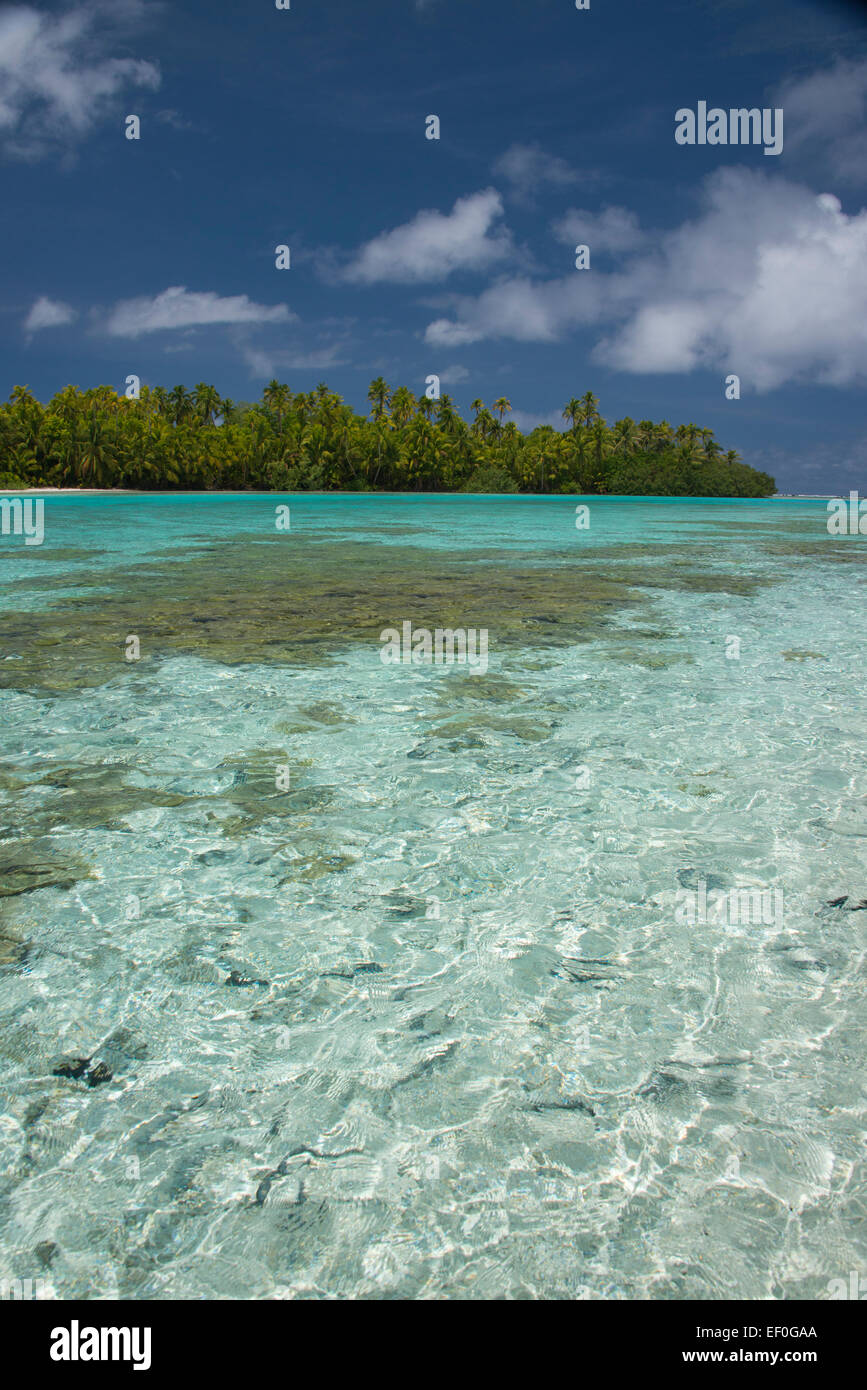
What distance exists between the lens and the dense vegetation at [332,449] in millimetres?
66562

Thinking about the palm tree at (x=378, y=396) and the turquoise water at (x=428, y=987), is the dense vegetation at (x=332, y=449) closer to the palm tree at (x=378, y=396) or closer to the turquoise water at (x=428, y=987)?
the palm tree at (x=378, y=396)

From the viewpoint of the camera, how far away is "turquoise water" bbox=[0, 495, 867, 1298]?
197 centimetres

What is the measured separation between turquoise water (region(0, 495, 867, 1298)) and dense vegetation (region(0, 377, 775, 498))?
6662 centimetres

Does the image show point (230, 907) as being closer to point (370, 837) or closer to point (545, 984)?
point (370, 837)

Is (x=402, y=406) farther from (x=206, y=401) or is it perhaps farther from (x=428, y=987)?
(x=428, y=987)

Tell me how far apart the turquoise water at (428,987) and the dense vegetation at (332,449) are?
219 feet

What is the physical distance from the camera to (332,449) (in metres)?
77.2

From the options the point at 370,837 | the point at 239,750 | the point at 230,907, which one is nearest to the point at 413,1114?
the point at 230,907

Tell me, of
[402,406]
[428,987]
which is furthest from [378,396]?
[428,987]

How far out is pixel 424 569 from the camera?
15.4 m

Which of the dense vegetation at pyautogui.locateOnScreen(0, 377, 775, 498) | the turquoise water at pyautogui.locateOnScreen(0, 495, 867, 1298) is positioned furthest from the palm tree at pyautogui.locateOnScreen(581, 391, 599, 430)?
the turquoise water at pyautogui.locateOnScreen(0, 495, 867, 1298)

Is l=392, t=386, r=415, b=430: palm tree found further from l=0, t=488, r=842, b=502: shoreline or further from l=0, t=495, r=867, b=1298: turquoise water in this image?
l=0, t=495, r=867, b=1298: turquoise water

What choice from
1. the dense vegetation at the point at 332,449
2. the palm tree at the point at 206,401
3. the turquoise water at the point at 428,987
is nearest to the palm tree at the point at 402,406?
the dense vegetation at the point at 332,449

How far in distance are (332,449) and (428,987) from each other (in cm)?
7864
